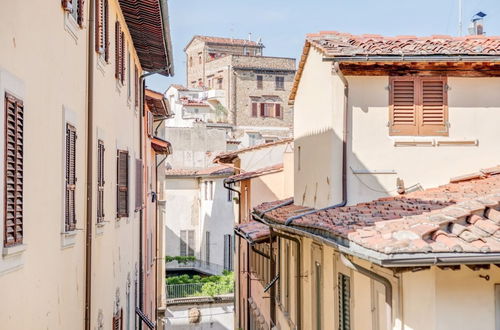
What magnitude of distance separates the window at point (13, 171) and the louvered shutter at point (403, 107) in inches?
273

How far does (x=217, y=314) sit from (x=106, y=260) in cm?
2111

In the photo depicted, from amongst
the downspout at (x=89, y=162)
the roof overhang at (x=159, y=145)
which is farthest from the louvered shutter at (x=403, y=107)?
the roof overhang at (x=159, y=145)

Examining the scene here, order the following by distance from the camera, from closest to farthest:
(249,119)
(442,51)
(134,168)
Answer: (442,51) < (134,168) < (249,119)

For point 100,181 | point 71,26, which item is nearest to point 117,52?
point 100,181

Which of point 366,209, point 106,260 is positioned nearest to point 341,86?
point 366,209

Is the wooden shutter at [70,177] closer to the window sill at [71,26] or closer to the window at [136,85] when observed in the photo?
the window sill at [71,26]

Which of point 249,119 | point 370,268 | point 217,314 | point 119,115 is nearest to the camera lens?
point 370,268

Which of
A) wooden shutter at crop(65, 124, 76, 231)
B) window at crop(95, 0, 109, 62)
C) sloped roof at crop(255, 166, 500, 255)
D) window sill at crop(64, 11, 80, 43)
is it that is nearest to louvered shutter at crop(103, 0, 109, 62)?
window at crop(95, 0, 109, 62)

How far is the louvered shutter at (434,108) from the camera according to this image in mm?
11023

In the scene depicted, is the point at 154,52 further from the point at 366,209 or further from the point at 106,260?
the point at 366,209

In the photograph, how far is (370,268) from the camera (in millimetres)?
7859

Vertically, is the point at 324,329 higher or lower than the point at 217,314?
higher

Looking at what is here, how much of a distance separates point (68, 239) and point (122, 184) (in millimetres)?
5712

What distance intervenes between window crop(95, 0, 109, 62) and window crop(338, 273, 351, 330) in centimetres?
487
